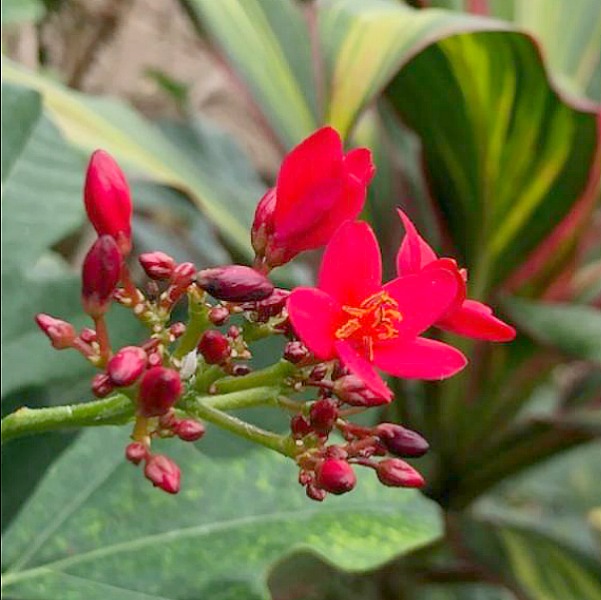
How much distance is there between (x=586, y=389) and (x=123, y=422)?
1.04 meters

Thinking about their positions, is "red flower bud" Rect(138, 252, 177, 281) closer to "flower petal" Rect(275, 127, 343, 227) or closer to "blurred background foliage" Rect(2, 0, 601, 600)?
"flower petal" Rect(275, 127, 343, 227)

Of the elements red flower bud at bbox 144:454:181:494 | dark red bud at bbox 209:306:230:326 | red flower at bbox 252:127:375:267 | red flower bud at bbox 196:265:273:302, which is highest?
red flower at bbox 252:127:375:267

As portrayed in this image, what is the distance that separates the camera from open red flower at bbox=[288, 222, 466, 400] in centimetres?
38

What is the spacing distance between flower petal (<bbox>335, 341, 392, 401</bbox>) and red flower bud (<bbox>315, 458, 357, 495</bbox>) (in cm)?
4

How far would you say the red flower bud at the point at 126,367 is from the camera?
1.20ft

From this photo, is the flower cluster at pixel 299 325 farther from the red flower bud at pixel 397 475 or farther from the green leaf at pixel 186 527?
the green leaf at pixel 186 527

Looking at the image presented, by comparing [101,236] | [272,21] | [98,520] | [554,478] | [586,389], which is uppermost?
[101,236]

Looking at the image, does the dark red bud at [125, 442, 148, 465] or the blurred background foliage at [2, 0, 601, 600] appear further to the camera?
the blurred background foliage at [2, 0, 601, 600]

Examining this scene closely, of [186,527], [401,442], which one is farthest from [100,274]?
[186,527]

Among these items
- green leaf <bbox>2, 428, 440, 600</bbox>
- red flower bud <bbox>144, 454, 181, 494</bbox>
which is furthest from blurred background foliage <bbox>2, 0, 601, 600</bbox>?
red flower bud <bbox>144, 454, 181, 494</bbox>

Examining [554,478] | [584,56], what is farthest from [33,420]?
[554,478]

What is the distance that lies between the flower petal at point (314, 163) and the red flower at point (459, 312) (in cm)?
4

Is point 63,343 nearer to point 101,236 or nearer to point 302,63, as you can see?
point 101,236

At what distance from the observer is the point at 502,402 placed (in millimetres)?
1146
